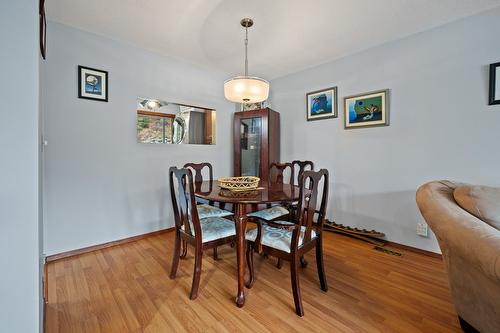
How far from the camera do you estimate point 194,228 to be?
160 cm

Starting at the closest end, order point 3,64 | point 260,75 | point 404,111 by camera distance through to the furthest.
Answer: point 3,64 < point 404,111 < point 260,75

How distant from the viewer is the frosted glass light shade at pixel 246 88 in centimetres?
197

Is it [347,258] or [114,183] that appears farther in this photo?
[114,183]

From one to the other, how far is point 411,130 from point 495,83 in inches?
27.1

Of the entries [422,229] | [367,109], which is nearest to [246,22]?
[367,109]

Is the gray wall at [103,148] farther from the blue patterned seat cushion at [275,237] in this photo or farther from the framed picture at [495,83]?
the framed picture at [495,83]

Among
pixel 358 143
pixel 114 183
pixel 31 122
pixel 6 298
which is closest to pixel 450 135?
pixel 358 143

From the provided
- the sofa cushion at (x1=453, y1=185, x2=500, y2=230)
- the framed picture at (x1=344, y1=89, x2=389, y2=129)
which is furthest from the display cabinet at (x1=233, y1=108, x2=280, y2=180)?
the sofa cushion at (x1=453, y1=185, x2=500, y2=230)

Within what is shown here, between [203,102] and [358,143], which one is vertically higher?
[203,102]

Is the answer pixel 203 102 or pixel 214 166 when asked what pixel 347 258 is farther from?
pixel 203 102

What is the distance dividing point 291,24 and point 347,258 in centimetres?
234

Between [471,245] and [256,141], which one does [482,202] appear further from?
[256,141]

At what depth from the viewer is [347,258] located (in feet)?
7.29

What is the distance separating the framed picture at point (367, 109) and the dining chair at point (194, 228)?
6.61ft
